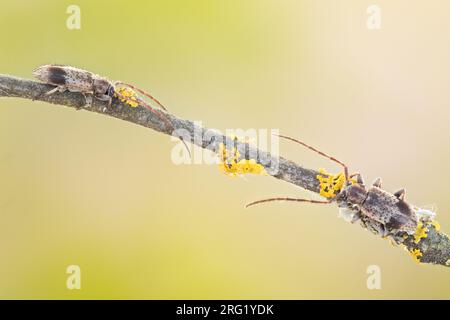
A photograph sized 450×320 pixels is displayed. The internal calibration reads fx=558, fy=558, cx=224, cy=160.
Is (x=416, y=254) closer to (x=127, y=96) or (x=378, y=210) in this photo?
(x=378, y=210)

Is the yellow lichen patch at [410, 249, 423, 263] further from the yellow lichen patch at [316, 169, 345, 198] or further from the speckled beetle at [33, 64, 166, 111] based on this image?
the speckled beetle at [33, 64, 166, 111]

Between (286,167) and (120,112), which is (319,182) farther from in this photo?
(120,112)

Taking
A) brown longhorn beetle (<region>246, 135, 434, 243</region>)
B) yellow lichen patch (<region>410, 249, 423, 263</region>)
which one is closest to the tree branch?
yellow lichen patch (<region>410, 249, 423, 263</region>)

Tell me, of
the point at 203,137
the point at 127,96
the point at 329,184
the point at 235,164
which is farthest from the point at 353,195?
the point at 127,96

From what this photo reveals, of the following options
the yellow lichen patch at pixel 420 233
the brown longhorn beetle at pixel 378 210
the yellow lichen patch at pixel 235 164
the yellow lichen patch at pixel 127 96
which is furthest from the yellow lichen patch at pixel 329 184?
the yellow lichen patch at pixel 127 96

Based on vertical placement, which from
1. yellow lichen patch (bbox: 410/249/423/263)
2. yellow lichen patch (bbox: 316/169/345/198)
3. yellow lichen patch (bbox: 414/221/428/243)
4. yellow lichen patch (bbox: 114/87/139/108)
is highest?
yellow lichen patch (bbox: 114/87/139/108)

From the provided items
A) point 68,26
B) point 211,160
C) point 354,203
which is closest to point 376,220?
point 354,203
